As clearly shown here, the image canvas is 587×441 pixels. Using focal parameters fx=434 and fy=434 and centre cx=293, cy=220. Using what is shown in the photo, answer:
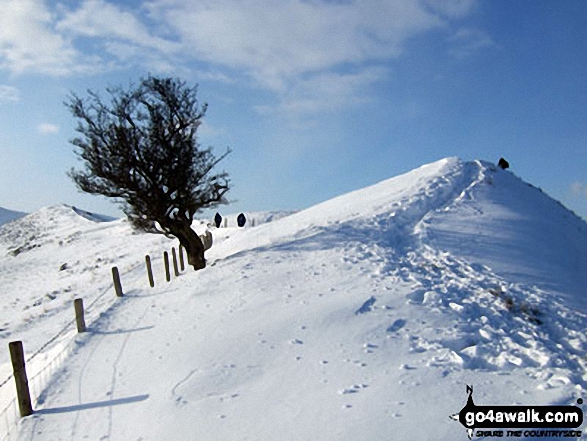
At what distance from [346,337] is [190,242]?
12.0 m

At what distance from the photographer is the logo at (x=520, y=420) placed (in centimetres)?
521

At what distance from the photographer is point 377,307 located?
918cm

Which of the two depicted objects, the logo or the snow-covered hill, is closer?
the logo

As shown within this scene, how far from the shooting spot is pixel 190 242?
61.2 feet

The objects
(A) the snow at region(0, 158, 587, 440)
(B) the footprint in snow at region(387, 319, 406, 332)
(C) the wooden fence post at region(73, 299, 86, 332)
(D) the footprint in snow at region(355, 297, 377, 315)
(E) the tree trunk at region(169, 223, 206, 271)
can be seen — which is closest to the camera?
(A) the snow at region(0, 158, 587, 440)

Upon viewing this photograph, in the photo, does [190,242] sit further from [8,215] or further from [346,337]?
[8,215]

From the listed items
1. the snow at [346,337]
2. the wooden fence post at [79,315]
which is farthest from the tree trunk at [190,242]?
the wooden fence post at [79,315]

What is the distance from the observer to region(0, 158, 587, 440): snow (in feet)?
19.7

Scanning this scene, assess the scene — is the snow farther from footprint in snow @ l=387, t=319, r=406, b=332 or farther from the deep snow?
the deep snow

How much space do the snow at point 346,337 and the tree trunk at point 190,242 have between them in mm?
3605

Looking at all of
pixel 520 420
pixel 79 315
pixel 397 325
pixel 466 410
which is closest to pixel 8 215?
pixel 79 315

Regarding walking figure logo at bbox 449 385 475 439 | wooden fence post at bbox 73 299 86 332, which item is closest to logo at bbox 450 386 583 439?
walking figure logo at bbox 449 385 475 439

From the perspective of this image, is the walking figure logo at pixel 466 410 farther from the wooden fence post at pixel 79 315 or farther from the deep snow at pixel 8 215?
the deep snow at pixel 8 215

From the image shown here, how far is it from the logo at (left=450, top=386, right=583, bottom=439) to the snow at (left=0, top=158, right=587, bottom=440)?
175 mm
